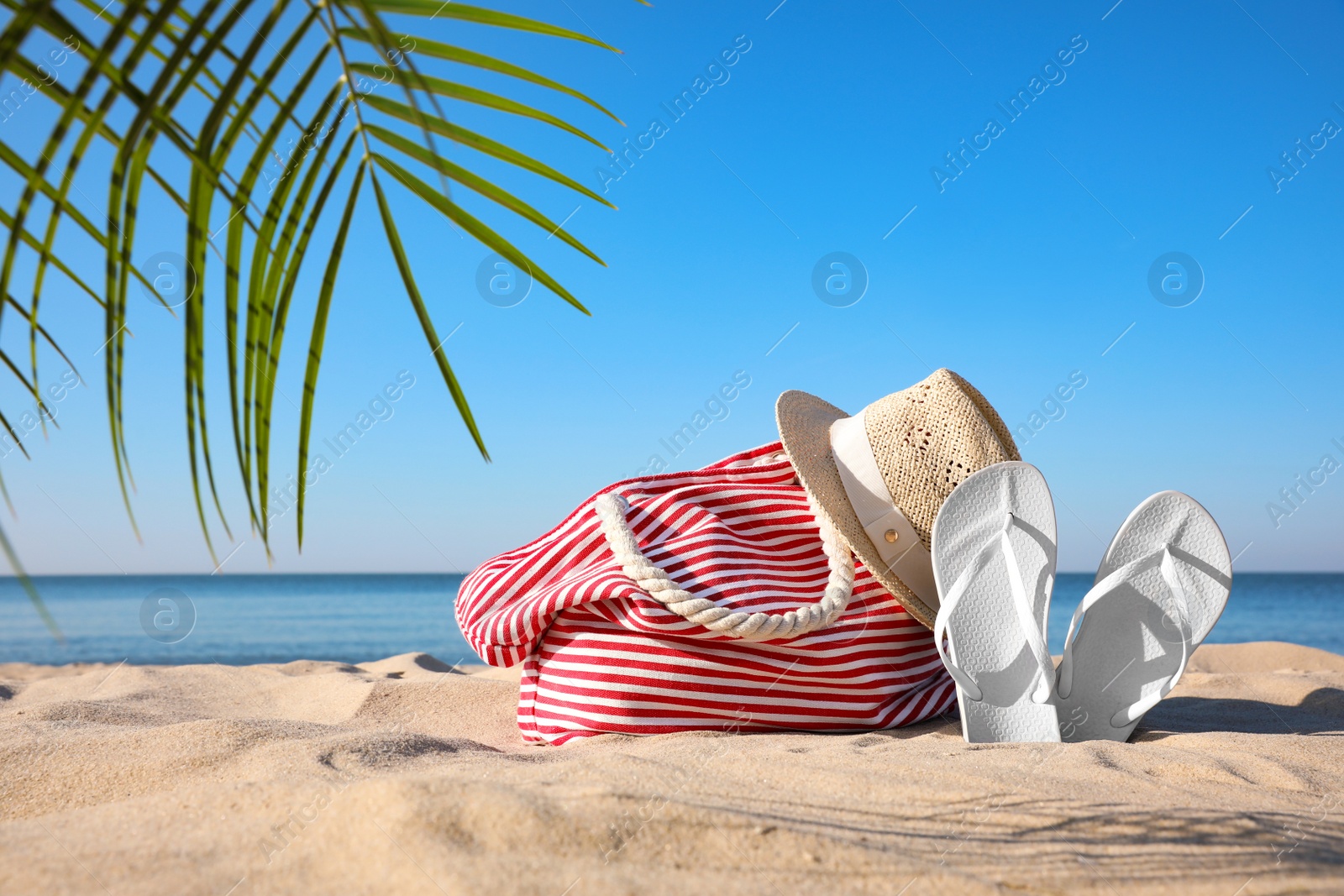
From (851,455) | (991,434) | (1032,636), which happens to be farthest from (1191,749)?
(851,455)

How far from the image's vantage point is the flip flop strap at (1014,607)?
196 cm

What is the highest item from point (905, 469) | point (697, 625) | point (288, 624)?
point (905, 469)

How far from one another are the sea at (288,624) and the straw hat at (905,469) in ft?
Answer: 5.80

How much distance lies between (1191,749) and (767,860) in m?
1.24

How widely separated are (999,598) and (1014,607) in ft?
0.14

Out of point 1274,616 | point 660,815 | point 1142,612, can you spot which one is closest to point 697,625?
point 660,815

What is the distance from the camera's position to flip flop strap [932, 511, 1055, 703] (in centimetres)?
196

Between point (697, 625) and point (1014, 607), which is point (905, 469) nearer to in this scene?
point (1014, 607)

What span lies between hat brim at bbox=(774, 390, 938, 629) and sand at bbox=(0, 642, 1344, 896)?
402 mm

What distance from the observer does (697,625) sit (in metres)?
→ 1.92

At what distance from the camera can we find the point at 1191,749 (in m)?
1.71

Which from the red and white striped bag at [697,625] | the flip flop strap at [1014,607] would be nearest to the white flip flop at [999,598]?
the flip flop strap at [1014,607]

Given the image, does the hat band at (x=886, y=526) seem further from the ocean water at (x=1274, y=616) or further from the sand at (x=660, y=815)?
the ocean water at (x=1274, y=616)

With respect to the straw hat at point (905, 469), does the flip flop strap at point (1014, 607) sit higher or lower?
lower
